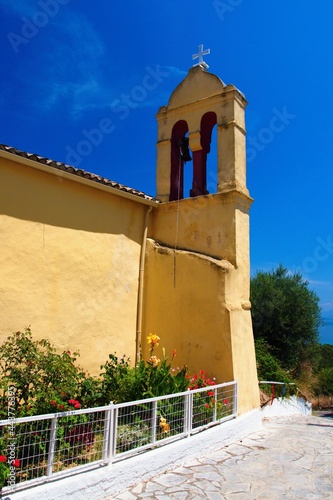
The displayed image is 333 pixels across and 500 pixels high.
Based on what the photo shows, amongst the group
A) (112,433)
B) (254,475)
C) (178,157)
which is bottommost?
(254,475)

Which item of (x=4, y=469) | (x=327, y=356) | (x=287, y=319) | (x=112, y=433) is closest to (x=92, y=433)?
(x=112, y=433)

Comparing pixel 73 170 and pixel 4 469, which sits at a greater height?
pixel 73 170

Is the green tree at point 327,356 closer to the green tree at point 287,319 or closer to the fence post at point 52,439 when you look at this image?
the green tree at point 287,319

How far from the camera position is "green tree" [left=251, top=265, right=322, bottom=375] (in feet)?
55.5

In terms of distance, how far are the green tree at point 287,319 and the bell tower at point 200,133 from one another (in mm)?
8713

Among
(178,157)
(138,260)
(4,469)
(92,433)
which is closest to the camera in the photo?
(4,469)

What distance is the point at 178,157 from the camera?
424 inches

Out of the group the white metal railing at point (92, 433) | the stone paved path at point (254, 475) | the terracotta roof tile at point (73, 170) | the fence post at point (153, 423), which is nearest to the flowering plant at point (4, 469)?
the white metal railing at point (92, 433)

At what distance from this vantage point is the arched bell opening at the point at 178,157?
1045 centimetres

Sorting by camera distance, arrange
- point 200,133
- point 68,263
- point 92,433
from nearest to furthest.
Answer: point 92,433
point 68,263
point 200,133

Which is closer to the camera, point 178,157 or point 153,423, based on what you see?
point 153,423

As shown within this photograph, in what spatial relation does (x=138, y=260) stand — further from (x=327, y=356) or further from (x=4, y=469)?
(x=327, y=356)

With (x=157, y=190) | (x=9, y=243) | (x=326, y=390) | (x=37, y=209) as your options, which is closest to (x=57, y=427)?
(x=9, y=243)

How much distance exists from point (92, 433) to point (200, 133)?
738 centimetres
